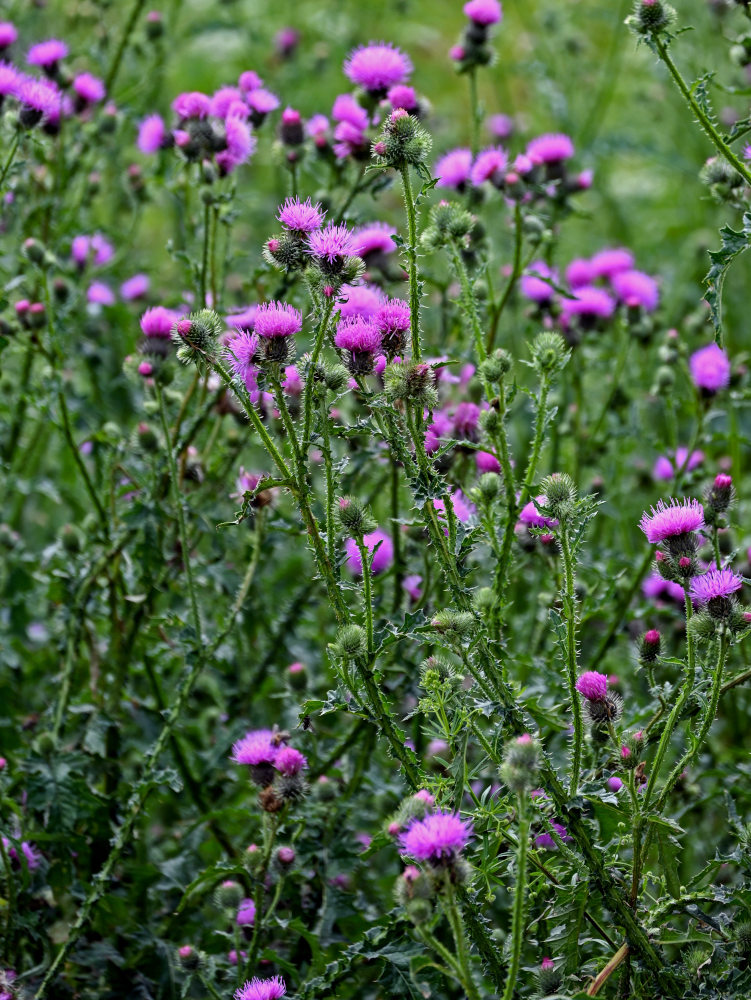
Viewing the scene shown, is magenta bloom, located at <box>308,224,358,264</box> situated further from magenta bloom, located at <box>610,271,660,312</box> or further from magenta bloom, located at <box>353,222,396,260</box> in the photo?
magenta bloom, located at <box>610,271,660,312</box>

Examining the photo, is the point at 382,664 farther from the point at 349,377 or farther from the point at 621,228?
the point at 621,228

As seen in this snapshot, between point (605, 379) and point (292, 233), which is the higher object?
point (605, 379)

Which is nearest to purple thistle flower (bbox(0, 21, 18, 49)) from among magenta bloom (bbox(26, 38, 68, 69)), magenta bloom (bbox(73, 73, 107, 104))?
magenta bloom (bbox(26, 38, 68, 69))

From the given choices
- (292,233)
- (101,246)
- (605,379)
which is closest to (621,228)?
(605,379)

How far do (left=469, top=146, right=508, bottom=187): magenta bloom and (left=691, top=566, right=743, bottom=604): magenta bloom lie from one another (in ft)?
5.57

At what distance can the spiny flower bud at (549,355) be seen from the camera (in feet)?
7.86

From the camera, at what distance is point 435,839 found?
69.2 inches

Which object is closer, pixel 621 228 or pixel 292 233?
pixel 292 233

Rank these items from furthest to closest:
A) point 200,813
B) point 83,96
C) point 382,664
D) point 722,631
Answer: point 83,96, point 200,813, point 382,664, point 722,631

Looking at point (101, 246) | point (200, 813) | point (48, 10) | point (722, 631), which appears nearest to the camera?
point (722, 631)

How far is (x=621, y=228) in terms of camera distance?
21.9 ft

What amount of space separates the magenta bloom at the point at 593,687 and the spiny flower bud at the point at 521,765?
1.39ft

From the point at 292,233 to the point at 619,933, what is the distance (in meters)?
1.51

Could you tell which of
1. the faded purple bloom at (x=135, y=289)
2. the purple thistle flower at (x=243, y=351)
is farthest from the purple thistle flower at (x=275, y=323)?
the faded purple bloom at (x=135, y=289)
